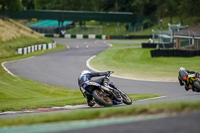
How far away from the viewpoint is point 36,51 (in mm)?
54656

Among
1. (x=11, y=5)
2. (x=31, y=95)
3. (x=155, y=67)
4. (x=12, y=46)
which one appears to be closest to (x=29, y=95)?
(x=31, y=95)

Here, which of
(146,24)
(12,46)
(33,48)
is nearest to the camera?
(12,46)

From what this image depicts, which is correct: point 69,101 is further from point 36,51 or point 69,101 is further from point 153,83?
point 36,51

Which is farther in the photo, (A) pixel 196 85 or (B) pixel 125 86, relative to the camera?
(B) pixel 125 86

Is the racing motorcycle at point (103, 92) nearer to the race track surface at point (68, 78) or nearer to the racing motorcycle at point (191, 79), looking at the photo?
the race track surface at point (68, 78)

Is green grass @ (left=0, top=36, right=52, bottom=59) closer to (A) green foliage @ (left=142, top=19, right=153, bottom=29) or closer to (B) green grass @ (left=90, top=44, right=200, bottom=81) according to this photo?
(B) green grass @ (left=90, top=44, right=200, bottom=81)

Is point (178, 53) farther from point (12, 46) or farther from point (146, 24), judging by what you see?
point (146, 24)

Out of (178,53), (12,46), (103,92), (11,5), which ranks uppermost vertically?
(11,5)

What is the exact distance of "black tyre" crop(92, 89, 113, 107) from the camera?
45.1ft

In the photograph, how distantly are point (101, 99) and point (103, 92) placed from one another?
1.20 ft

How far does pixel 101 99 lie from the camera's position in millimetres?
13773

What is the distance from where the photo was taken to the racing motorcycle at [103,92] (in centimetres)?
1381

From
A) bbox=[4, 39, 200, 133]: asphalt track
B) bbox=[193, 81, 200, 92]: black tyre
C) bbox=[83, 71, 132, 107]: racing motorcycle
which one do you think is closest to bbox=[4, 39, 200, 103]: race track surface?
bbox=[4, 39, 200, 133]: asphalt track

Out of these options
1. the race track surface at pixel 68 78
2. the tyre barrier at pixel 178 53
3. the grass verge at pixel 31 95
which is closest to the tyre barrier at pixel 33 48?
the race track surface at pixel 68 78
